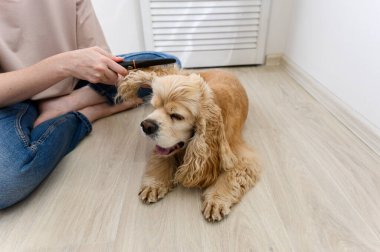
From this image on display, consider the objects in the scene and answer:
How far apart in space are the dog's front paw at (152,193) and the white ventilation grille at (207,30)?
53.0 inches

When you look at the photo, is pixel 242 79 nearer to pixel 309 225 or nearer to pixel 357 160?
pixel 357 160

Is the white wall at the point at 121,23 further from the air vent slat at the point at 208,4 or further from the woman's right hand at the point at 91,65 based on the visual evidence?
the woman's right hand at the point at 91,65

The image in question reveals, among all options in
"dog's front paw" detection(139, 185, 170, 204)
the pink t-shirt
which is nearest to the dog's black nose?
"dog's front paw" detection(139, 185, 170, 204)

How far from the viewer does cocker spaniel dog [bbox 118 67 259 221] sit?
0.81 meters

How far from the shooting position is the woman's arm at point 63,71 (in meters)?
Result: 0.93

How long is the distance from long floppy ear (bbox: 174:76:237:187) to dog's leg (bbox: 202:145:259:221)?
3 centimetres

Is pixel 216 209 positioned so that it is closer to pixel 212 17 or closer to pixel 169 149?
pixel 169 149

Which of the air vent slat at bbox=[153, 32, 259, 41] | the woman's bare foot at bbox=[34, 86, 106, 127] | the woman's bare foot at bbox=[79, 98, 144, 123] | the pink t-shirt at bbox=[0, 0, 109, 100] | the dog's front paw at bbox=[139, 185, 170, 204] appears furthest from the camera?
the air vent slat at bbox=[153, 32, 259, 41]

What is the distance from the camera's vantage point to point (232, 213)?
86 cm

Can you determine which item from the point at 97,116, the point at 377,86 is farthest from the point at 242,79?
the point at 97,116

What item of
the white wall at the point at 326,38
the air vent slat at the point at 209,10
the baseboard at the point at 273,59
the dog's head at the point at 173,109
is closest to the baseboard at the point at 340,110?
the white wall at the point at 326,38

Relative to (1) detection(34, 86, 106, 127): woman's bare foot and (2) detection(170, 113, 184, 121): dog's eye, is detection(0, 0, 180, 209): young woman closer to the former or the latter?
(1) detection(34, 86, 106, 127): woman's bare foot

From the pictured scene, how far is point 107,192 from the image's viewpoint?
0.96 meters

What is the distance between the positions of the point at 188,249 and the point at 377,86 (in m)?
1.04
